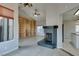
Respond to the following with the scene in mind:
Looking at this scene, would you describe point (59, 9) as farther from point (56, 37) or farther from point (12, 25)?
point (12, 25)

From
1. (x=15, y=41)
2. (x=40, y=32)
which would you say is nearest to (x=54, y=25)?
(x=15, y=41)

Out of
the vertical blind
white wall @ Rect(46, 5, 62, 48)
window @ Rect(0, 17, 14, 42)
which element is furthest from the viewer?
white wall @ Rect(46, 5, 62, 48)

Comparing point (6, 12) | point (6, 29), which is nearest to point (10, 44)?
point (6, 29)

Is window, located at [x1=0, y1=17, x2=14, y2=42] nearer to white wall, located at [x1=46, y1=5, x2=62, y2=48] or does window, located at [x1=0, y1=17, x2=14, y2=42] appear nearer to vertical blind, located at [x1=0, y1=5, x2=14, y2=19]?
vertical blind, located at [x1=0, y1=5, x2=14, y2=19]

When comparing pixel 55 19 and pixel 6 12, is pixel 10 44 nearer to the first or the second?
pixel 6 12

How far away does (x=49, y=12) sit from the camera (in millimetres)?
8156

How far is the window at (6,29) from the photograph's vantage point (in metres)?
5.87

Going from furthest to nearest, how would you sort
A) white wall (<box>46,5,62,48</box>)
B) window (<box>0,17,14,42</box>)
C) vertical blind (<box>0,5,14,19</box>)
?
1. white wall (<box>46,5,62,48</box>)
2. window (<box>0,17,14,42</box>)
3. vertical blind (<box>0,5,14,19</box>)

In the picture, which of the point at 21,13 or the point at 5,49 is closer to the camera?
the point at 5,49

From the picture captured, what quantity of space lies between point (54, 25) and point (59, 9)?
1029 mm

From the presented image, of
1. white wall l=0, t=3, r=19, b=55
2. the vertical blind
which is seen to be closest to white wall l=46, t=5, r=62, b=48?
white wall l=0, t=3, r=19, b=55

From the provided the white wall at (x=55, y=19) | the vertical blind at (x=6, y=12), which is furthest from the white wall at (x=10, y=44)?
the white wall at (x=55, y=19)

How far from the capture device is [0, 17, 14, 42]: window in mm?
5870

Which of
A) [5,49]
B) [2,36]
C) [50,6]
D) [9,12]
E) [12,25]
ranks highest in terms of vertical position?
[50,6]
